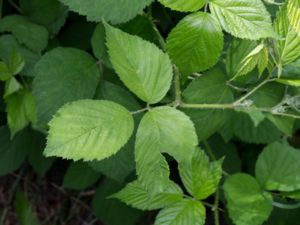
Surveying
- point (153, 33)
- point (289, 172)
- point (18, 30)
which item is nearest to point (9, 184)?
point (18, 30)

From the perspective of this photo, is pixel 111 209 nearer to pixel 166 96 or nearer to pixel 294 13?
pixel 166 96

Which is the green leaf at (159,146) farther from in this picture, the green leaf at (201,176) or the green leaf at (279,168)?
the green leaf at (279,168)

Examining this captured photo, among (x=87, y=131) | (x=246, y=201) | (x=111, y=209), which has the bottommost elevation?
(x=111, y=209)

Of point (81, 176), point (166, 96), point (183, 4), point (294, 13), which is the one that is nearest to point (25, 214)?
point (81, 176)

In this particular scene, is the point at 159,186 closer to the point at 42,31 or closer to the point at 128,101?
the point at 128,101

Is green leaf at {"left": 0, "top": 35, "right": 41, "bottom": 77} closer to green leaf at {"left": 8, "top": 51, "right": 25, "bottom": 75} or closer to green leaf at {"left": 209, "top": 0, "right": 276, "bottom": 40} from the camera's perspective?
green leaf at {"left": 8, "top": 51, "right": 25, "bottom": 75}
